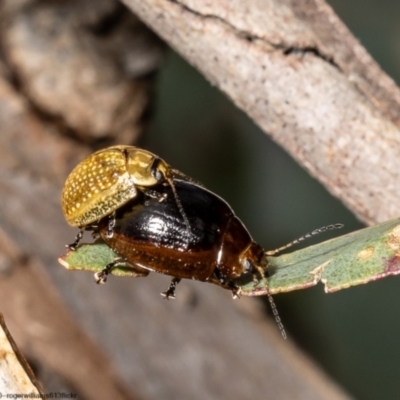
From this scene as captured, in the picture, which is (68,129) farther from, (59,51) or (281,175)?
(281,175)

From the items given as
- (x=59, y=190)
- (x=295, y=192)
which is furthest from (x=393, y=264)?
(x=295, y=192)

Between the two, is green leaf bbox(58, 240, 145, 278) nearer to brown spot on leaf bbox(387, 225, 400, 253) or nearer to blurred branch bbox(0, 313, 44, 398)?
blurred branch bbox(0, 313, 44, 398)

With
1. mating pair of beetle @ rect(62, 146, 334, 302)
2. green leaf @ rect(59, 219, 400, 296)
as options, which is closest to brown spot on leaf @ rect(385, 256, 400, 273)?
green leaf @ rect(59, 219, 400, 296)

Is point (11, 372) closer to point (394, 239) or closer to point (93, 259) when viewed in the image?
point (93, 259)

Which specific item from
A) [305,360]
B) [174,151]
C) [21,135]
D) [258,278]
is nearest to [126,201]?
[258,278]

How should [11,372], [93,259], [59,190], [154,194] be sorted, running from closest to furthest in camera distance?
[11,372], [93,259], [154,194], [59,190]

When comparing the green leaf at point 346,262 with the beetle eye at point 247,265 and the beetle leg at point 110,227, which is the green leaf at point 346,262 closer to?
the beetle eye at point 247,265
